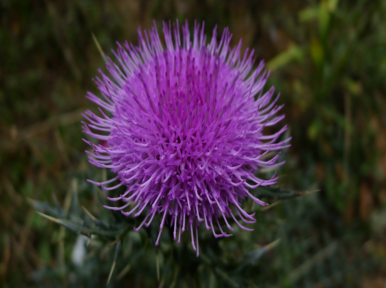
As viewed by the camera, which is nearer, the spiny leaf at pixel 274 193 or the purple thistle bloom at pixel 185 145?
the purple thistle bloom at pixel 185 145

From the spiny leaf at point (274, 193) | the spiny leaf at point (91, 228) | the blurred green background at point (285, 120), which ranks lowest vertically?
the spiny leaf at point (91, 228)

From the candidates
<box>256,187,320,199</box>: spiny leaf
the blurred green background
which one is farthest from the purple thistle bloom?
the blurred green background

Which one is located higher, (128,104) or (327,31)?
(327,31)

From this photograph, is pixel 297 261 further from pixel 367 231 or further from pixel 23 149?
pixel 23 149

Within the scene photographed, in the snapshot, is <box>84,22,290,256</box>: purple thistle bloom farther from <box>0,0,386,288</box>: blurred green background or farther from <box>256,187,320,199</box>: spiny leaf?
<box>0,0,386,288</box>: blurred green background

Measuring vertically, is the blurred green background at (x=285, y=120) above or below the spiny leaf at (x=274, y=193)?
above

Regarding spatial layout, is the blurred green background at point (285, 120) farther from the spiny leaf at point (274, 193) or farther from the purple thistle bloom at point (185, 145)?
the purple thistle bloom at point (185, 145)

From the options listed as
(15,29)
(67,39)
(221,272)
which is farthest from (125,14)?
(221,272)

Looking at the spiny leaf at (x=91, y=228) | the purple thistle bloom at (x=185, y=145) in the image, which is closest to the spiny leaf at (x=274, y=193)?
the purple thistle bloom at (x=185, y=145)

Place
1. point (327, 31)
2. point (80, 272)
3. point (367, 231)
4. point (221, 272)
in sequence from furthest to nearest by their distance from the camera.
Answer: point (367, 231) → point (327, 31) → point (80, 272) → point (221, 272)
